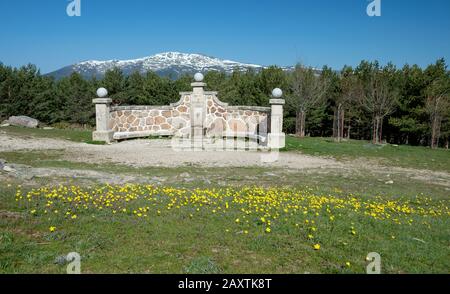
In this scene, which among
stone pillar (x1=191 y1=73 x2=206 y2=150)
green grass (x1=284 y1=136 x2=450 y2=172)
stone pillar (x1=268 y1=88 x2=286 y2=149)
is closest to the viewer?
green grass (x1=284 y1=136 x2=450 y2=172)

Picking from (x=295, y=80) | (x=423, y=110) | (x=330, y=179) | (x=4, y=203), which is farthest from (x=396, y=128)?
(x=4, y=203)

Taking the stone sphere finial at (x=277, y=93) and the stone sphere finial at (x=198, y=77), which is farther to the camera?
the stone sphere finial at (x=198, y=77)

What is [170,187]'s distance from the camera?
7414mm

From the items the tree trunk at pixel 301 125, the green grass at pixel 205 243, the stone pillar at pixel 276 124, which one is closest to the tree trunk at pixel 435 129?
the tree trunk at pixel 301 125

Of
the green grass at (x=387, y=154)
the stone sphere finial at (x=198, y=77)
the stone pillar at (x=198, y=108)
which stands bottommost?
the green grass at (x=387, y=154)

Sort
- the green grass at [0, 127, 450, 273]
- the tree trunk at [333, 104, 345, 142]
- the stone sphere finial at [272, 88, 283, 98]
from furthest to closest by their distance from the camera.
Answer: the tree trunk at [333, 104, 345, 142] → the stone sphere finial at [272, 88, 283, 98] → the green grass at [0, 127, 450, 273]

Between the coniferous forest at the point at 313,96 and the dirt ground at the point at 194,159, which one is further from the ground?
the coniferous forest at the point at 313,96

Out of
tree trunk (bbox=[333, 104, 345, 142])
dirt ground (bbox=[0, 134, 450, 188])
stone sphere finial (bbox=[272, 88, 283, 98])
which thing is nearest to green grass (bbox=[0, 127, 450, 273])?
dirt ground (bbox=[0, 134, 450, 188])

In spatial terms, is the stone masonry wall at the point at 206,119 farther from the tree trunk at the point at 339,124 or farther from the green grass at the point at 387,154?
the tree trunk at the point at 339,124

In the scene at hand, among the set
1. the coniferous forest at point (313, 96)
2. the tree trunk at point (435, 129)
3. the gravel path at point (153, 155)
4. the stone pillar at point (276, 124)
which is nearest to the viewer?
the gravel path at point (153, 155)

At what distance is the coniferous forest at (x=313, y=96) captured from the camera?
100ft

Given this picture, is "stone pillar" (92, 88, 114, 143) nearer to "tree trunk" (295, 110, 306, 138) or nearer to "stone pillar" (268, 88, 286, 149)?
"stone pillar" (268, 88, 286, 149)

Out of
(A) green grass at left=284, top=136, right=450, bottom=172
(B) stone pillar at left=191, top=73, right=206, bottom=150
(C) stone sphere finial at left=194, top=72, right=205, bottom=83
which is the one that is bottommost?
(A) green grass at left=284, top=136, right=450, bottom=172

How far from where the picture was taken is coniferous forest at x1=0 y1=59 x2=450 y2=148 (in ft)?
→ 100
